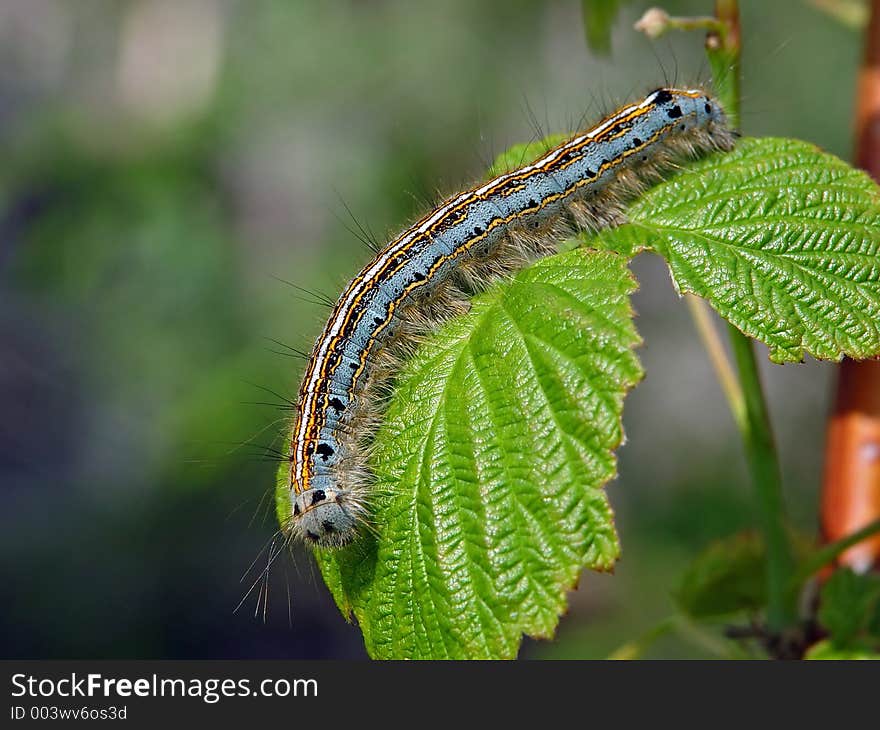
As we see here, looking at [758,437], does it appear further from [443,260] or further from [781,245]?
[443,260]

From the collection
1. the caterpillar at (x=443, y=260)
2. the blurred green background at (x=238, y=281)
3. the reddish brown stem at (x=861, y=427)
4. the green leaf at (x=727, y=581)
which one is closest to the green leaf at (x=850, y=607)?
the reddish brown stem at (x=861, y=427)

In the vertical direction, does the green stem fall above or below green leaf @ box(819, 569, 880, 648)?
above

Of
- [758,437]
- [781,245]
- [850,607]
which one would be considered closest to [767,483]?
[758,437]

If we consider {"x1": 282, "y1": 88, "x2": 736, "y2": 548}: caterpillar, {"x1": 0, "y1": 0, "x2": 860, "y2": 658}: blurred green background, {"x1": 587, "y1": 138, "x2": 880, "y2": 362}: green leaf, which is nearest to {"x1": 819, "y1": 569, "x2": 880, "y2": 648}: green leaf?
{"x1": 587, "y1": 138, "x2": 880, "y2": 362}: green leaf

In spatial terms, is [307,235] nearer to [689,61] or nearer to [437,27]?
[437,27]

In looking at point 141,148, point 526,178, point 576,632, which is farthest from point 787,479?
point 141,148

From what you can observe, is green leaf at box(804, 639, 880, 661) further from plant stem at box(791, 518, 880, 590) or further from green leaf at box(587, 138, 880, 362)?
green leaf at box(587, 138, 880, 362)
